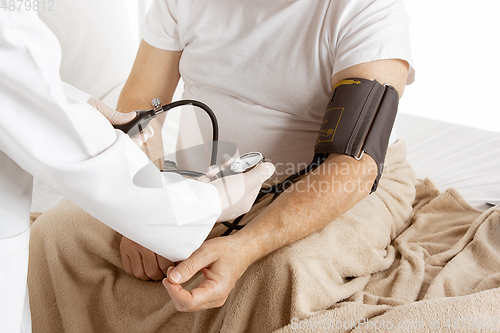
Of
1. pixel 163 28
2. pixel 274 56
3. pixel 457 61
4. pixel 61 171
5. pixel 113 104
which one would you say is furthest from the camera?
pixel 457 61

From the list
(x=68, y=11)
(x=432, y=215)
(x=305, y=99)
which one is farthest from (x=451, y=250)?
(x=68, y=11)

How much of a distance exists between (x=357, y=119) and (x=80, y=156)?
56 cm

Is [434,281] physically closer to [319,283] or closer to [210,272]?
[319,283]

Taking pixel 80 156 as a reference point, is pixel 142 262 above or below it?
below

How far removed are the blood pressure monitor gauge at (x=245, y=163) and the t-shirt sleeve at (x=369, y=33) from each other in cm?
34

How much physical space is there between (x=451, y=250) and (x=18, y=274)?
2.96 feet

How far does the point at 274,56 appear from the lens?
3.36 feet

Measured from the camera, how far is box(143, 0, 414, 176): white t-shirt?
0.91 metres

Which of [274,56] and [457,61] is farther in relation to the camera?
[457,61]

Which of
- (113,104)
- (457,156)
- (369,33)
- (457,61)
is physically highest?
(369,33)

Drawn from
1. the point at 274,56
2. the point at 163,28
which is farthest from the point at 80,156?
the point at 163,28

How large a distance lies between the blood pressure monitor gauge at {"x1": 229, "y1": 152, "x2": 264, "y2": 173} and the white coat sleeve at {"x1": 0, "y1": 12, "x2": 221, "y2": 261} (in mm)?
91

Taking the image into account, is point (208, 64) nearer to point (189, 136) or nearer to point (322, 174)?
point (189, 136)

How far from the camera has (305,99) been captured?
1.01m
